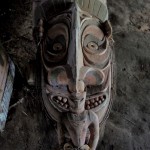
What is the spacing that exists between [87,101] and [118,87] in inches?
24.9

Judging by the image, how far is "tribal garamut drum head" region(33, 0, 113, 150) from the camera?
1.59 m

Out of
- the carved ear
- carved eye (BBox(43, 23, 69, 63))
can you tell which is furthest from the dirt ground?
the carved ear

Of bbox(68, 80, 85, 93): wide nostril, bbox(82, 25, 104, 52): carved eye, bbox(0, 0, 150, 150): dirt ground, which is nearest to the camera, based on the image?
bbox(68, 80, 85, 93): wide nostril

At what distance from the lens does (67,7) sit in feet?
5.70

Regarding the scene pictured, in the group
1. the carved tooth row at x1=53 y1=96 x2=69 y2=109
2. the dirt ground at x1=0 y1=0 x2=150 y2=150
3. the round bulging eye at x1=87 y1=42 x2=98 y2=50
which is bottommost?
the dirt ground at x1=0 y1=0 x2=150 y2=150

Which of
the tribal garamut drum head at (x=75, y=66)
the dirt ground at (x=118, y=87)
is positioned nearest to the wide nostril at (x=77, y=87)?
the tribal garamut drum head at (x=75, y=66)

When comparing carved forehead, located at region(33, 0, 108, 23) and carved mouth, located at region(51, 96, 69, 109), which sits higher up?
carved forehead, located at region(33, 0, 108, 23)

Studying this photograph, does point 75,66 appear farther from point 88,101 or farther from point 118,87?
point 118,87

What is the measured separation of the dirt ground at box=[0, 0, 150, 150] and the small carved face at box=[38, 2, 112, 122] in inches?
13.7

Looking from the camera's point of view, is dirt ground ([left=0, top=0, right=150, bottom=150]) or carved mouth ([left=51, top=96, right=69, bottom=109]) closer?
carved mouth ([left=51, top=96, right=69, bottom=109])

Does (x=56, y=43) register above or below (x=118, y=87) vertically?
above

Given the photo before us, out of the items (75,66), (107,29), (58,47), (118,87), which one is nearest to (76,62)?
(75,66)

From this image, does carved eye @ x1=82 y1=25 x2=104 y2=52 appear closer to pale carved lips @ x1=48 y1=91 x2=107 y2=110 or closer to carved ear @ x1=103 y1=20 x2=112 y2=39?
carved ear @ x1=103 y1=20 x2=112 y2=39

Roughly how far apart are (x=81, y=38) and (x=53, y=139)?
0.72m
